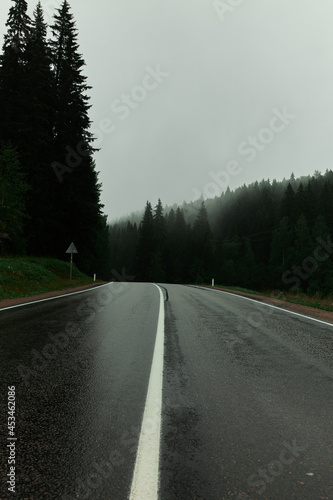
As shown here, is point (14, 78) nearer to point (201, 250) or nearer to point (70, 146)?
point (70, 146)

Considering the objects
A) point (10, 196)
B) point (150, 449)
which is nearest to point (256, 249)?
point (10, 196)

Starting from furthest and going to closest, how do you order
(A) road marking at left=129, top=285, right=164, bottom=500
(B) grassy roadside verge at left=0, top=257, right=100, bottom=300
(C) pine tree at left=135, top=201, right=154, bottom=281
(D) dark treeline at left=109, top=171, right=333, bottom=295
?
(C) pine tree at left=135, top=201, right=154, bottom=281 < (D) dark treeline at left=109, top=171, right=333, bottom=295 < (B) grassy roadside verge at left=0, top=257, right=100, bottom=300 < (A) road marking at left=129, top=285, right=164, bottom=500

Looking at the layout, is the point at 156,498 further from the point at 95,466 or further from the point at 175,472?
the point at 95,466

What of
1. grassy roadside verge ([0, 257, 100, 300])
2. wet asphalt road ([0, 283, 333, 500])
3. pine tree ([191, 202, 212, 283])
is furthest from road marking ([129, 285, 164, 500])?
pine tree ([191, 202, 212, 283])

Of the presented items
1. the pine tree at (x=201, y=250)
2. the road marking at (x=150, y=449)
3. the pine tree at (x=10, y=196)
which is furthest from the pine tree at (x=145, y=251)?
the road marking at (x=150, y=449)

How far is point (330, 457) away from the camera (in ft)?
7.22

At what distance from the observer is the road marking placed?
1757 millimetres

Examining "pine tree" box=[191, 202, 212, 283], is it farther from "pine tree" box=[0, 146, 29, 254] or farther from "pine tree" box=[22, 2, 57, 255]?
"pine tree" box=[0, 146, 29, 254]

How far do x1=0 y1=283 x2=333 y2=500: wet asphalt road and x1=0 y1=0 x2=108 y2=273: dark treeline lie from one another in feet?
60.3

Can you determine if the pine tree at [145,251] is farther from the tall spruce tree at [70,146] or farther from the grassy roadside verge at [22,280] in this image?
the grassy roadside verge at [22,280]

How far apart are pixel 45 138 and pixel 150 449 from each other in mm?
28162

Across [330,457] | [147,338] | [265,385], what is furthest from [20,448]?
[147,338]

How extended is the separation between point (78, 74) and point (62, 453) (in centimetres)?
3410

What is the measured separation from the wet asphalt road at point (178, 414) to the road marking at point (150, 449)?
1.8 inches
